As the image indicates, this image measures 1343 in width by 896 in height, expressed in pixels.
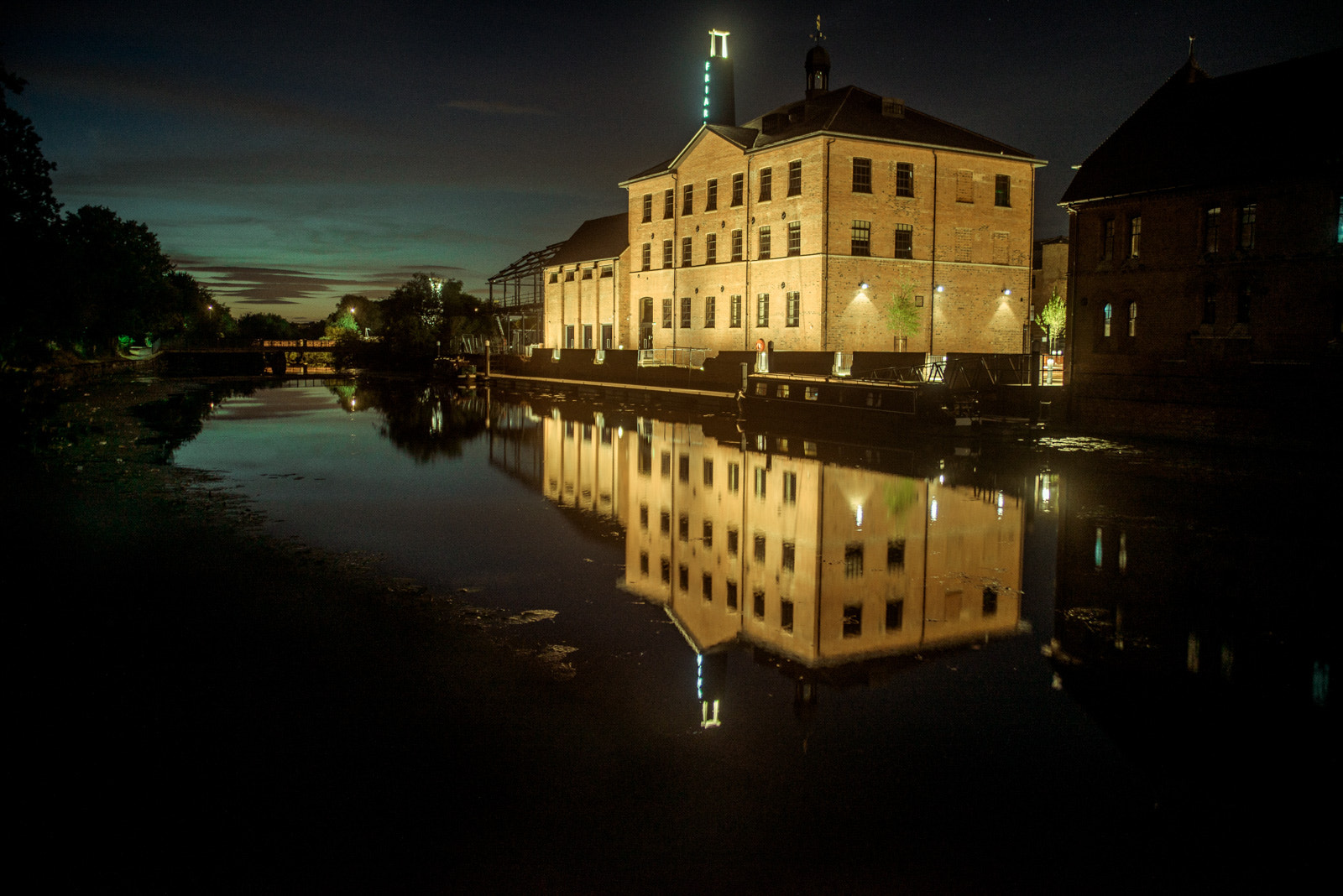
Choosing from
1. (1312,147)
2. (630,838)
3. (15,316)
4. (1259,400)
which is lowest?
(630,838)

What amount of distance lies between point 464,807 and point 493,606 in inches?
159

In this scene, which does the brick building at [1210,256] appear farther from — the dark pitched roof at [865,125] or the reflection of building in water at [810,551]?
the dark pitched roof at [865,125]

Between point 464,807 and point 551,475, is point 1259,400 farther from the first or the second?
point 464,807

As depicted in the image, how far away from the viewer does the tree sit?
42.2 meters

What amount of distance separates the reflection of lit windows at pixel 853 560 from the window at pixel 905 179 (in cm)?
3532

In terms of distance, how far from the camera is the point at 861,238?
42.7 meters

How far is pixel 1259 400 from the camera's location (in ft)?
72.7

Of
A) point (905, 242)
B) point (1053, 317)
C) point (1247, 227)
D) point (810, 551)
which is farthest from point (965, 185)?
point (810, 551)

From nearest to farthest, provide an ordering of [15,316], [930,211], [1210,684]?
[1210,684] < [15,316] < [930,211]

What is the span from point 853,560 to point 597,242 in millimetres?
55971

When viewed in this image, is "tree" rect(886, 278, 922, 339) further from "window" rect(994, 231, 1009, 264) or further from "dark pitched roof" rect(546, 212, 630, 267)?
"dark pitched roof" rect(546, 212, 630, 267)

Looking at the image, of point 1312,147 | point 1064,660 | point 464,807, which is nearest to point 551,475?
point 1064,660

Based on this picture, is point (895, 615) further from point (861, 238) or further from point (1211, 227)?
point (861, 238)

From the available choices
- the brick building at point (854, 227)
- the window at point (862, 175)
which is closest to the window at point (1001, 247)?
the brick building at point (854, 227)
